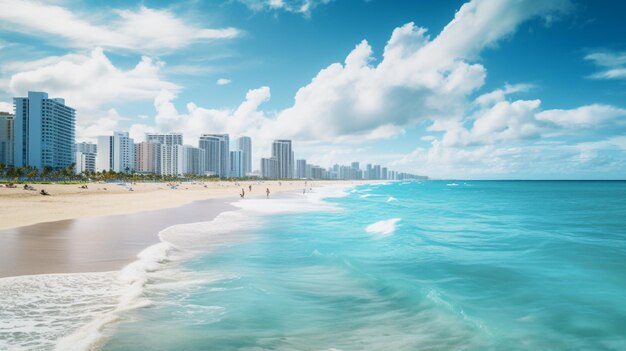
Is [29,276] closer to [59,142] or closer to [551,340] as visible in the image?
[551,340]

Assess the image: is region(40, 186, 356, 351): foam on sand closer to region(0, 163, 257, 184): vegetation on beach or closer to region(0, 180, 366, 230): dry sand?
region(0, 180, 366, 230): dry sand

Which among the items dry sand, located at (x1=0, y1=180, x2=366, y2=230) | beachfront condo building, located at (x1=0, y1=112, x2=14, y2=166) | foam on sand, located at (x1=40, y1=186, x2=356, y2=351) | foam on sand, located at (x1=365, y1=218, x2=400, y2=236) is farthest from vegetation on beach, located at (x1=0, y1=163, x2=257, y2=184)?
foam on sand, located at (x1=40, y1=186, x2=356, y2=351)

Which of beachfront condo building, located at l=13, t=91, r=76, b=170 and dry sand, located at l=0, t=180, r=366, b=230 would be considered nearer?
dry sand, located at l=0, t=180, r=366, b=230

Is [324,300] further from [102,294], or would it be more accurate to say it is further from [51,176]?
[51,176]

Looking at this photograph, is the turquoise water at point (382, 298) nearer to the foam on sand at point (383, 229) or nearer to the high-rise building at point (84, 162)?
the foam on sand at point (383, 229)

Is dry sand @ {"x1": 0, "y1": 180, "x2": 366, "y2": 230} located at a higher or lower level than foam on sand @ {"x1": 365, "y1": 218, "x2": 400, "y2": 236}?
higher

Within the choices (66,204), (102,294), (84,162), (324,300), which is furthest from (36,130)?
(324,300)
